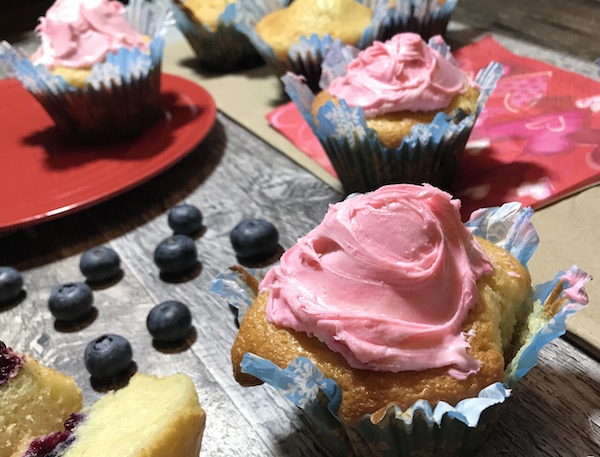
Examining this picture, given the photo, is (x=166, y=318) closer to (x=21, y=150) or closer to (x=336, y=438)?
(x=336, y=438)

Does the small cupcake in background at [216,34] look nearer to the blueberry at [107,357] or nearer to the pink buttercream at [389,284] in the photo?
the blueberry at [107,357]

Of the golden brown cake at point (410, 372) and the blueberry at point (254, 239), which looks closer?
the golden brown cake at point (410, 372)

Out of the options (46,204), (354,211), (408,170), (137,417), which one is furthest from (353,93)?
(137,417)

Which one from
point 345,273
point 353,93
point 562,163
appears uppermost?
point 345,273

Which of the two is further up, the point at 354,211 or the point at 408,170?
the point at 354,211

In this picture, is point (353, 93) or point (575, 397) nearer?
point (575, 397)

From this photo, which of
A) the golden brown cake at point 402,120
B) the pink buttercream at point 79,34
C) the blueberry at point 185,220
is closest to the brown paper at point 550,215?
the golden brown cake at point 402,120
